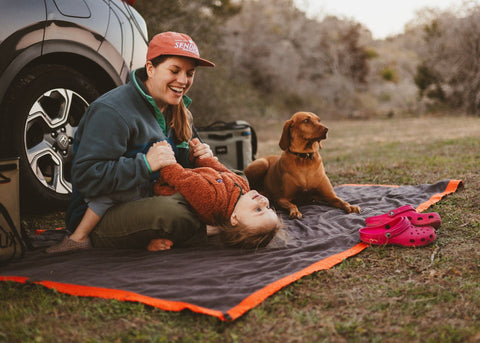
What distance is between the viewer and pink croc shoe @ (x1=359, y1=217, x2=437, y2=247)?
9.14 feet

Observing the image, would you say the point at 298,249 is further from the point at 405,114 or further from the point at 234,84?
the point at 405,114

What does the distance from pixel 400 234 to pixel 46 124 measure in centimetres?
259

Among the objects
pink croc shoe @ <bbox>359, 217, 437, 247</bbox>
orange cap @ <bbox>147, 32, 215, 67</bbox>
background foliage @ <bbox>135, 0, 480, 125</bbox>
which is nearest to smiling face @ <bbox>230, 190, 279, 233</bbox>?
pink croc shoe @ <bbox>359, 217, 437, 247</bbox>

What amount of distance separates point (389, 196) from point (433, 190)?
408mm

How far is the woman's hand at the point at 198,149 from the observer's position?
127 inches

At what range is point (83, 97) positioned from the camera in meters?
3.53

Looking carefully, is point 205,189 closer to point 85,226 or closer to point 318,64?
point 85,226

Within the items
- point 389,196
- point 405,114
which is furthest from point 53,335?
point 405,114

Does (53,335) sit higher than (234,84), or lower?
lower

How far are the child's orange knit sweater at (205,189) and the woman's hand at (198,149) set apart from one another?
1.10 feet

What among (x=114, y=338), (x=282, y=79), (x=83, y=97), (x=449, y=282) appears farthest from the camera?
(x=282, y=79)

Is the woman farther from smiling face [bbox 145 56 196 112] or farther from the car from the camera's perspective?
the car

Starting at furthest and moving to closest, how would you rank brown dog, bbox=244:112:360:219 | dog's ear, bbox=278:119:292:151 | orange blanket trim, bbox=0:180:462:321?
dog's ear, bbox=278:119:292:151, brown dog, bbox=244:112:360:219, orange blanket trim, bbox=0:180:462:321

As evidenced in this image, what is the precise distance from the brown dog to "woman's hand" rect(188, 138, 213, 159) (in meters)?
1.08
